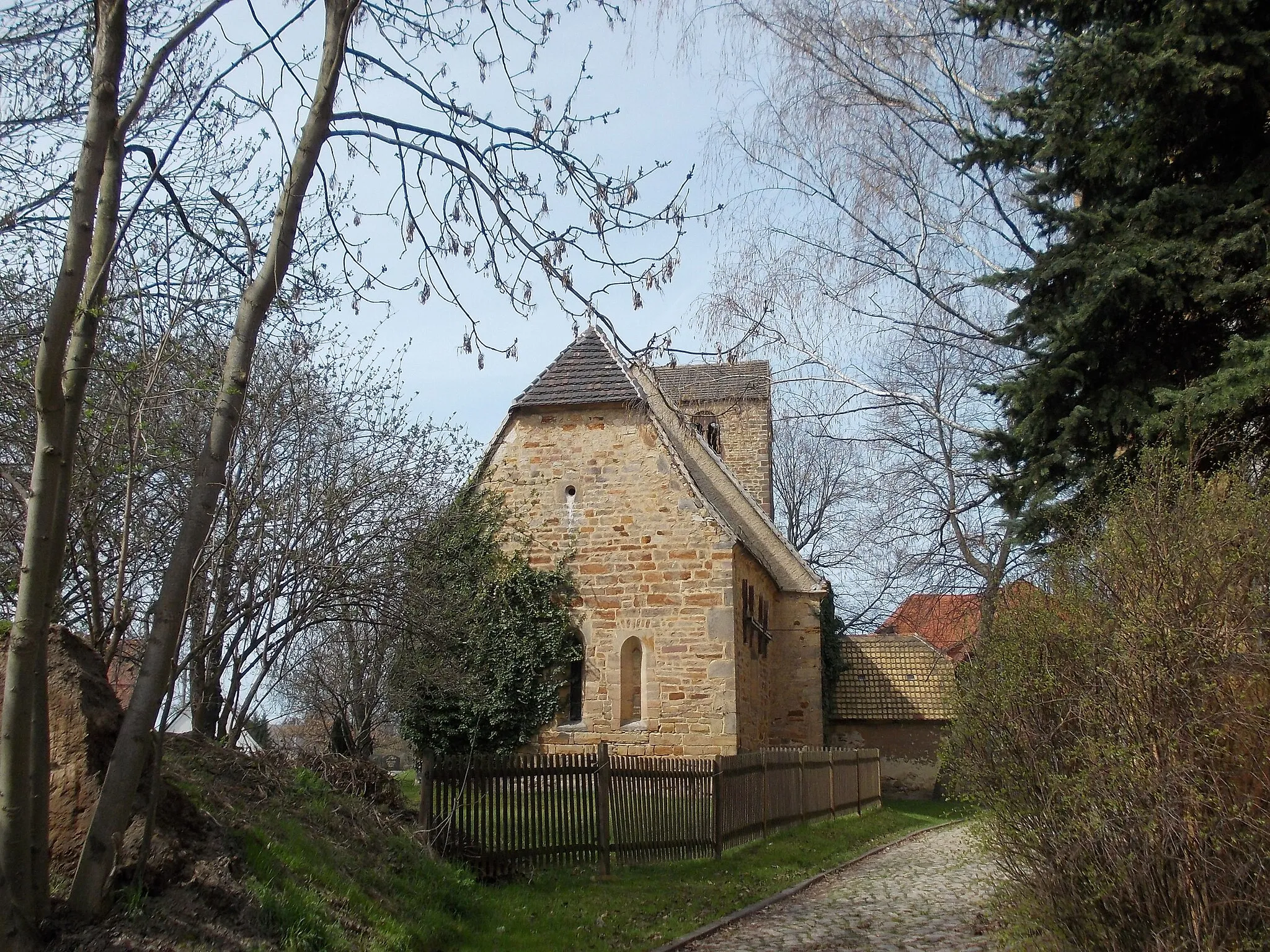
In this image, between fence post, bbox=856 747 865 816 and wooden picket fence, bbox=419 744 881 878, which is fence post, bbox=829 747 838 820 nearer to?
fence post, bbox=856 747 865 816

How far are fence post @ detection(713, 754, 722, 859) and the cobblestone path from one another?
128 cm

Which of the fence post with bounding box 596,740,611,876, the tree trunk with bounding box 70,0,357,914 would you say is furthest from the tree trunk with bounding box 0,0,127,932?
the fence post with bounding box 596,740,611,876

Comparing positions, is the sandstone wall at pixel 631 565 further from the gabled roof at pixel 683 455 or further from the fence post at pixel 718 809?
the fence post at pixel 718 809

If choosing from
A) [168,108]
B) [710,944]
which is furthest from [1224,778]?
[168,108]

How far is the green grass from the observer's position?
21.5 feet

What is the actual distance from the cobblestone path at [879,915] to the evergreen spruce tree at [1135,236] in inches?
136

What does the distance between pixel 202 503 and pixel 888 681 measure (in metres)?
27.1

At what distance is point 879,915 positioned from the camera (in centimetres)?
964

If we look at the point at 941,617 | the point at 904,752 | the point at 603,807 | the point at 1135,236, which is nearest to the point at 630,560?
the point at 603,807

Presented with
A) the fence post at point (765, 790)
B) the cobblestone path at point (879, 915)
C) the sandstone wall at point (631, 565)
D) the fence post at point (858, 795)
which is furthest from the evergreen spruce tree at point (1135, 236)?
the fence post at point (858, 795)

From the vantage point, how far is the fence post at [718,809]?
42.4 feet

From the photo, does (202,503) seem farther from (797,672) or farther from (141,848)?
(797,672)

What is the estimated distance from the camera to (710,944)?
8398 mm

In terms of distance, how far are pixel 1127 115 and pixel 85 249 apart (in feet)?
26.9
